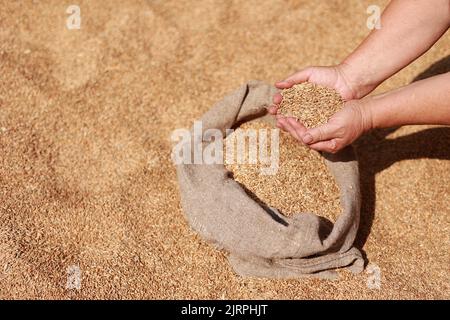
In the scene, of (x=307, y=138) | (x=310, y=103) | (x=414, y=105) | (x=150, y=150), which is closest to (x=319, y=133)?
(x=307, y=138)

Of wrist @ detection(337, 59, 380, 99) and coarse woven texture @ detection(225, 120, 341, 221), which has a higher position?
wrist @ detection(337, 59, 380, 99)

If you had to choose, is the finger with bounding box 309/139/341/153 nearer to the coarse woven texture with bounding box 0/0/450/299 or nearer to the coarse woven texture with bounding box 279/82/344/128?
the coarse woven texture with bounding box 279/82/344/128

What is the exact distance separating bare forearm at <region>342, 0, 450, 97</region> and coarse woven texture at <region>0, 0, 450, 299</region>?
0.37 m

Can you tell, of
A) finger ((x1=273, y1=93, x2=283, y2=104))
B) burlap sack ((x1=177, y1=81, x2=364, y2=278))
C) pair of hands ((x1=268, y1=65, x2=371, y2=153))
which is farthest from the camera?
finger ((x1=273, y1=93, x2=283, y2=104))

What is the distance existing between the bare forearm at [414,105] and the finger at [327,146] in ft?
0.45

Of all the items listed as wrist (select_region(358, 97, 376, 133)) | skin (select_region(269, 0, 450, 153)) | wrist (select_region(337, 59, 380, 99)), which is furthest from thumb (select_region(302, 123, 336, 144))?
wrist (select_region(337, 59, 380, 99))

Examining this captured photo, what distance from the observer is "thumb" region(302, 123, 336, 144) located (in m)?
1.54

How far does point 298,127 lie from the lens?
1588 millimetres

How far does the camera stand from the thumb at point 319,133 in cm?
154

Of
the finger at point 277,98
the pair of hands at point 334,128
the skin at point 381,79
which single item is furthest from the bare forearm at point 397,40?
the finger at point 277,98

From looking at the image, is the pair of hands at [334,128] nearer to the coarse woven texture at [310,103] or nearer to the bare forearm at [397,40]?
the coarse woven texture at [310,103]

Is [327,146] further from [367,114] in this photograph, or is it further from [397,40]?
[397,40]

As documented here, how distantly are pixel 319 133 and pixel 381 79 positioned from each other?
427 mm

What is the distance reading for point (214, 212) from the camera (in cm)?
152
